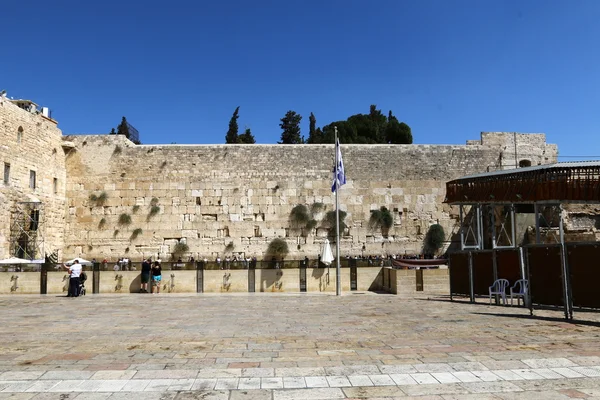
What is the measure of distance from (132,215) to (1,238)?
5.98m

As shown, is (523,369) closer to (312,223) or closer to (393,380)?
(393,380)

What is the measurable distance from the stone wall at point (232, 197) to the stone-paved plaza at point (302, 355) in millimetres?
14572

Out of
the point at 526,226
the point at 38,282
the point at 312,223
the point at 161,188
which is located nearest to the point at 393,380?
the point at 38,282

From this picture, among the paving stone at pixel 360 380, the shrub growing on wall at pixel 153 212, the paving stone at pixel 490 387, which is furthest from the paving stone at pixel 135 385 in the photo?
the shrub growing on wall at pixel 153 212

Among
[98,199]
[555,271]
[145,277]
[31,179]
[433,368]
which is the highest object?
[31,179]

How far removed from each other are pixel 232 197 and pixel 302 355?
1935 cm

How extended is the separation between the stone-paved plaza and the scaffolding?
41.8 ft

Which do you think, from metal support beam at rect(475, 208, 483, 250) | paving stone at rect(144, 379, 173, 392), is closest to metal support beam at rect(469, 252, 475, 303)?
metal support beam at rect(475, 208, 483, 250)

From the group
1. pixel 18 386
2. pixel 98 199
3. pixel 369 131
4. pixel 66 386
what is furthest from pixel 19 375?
pixel 369 131

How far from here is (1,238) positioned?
19.5 metres

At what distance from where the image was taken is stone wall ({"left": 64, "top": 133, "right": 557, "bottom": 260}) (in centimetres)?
2398

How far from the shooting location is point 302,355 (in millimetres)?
5488

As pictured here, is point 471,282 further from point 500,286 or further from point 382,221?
point 382,221

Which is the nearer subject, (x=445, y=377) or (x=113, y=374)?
(x=445, y=377)
